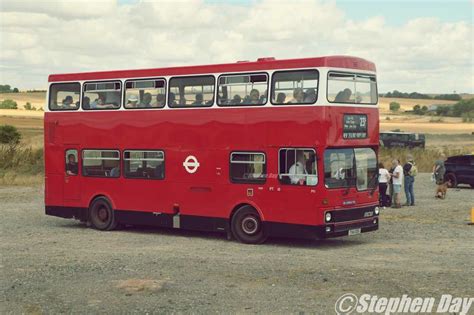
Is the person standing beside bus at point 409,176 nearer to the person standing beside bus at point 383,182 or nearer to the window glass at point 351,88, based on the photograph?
the person standing beside bus at point 383,182

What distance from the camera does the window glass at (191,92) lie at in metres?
19.1

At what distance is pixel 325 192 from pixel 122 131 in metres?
6.24

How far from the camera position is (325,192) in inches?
683

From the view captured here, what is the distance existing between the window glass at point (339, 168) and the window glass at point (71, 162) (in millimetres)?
7883

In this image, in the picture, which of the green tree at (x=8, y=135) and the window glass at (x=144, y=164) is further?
the green tree at (x=8, y=135)

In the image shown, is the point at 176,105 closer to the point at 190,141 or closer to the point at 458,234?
the point at 190,141

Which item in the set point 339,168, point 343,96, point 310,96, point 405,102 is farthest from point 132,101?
point 405,102

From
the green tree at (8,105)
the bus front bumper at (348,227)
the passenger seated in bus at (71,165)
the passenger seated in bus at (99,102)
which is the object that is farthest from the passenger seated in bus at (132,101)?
the green tree at (8,105)

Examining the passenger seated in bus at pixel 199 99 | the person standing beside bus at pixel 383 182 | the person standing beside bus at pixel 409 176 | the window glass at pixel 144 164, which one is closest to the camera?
the passenger seated in bus at pixel 199 99

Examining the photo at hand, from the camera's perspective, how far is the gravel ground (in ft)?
39.0

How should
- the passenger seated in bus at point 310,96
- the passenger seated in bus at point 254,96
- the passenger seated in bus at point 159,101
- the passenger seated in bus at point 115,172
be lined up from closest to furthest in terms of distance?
the passenger seated in bus at point 310,96
the passenger seated in bus at point 254,96
the passenger seated in bus at point 159,101
the passenger seated in bus at point 115,172

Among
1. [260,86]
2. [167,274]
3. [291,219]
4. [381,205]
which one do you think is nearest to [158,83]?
[260,86]

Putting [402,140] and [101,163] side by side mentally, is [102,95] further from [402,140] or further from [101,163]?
[402,140]

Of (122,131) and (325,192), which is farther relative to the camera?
(122,131)
